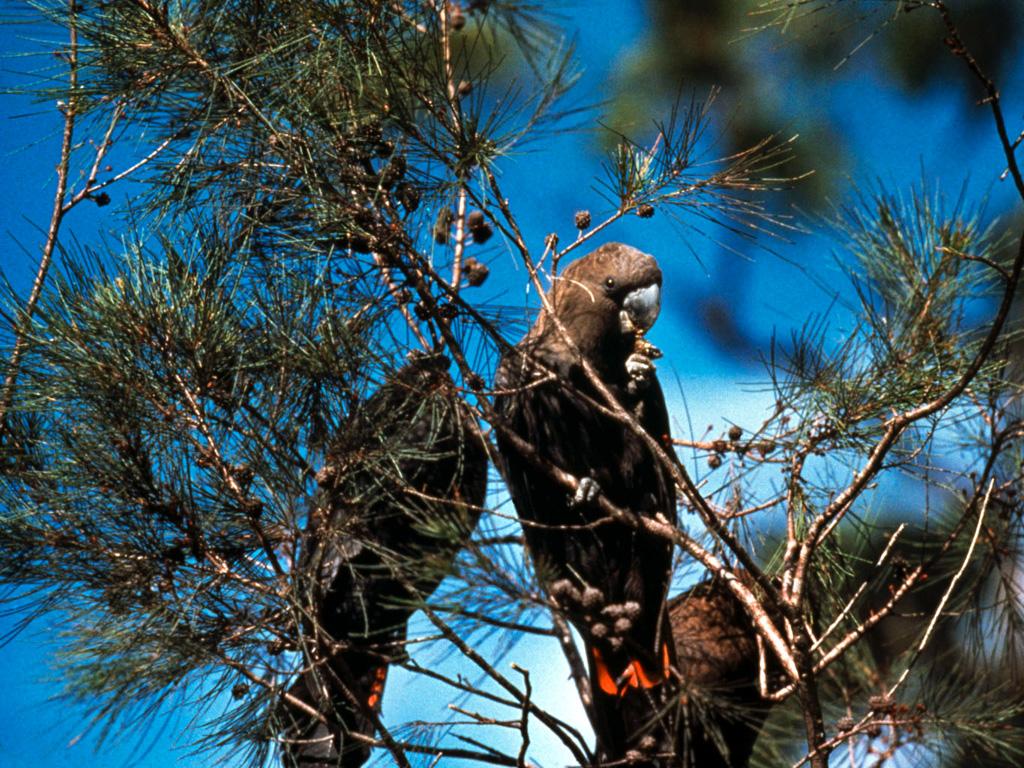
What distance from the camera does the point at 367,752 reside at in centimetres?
222

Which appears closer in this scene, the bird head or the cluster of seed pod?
the cluster of seed pod

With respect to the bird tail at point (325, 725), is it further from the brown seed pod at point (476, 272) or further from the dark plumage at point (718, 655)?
the brown seed pod at point (476, 272)

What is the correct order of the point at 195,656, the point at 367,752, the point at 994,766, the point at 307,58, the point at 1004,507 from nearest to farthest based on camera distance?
the point at 195,656 → the point at 307,58 → the point at 1004,507 → the point at 367,752 → the point at 994,766

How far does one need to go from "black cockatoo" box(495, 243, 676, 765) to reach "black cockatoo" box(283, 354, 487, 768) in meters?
0.15

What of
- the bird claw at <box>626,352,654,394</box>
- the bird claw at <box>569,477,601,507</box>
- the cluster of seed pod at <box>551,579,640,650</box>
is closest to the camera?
the cluster of seed pod at <box>551,579,640,650</box>

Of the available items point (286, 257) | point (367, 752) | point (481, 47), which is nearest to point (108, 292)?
point (286, 257)

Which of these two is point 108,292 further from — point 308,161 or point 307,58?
point 307,58

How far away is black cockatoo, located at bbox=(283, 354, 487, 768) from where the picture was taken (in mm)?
1605

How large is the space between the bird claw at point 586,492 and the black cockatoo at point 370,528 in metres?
0.21

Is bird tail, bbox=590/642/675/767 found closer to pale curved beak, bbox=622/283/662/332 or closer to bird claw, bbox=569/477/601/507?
bird claw, bbox=569/477/601/507

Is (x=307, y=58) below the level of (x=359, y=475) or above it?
above

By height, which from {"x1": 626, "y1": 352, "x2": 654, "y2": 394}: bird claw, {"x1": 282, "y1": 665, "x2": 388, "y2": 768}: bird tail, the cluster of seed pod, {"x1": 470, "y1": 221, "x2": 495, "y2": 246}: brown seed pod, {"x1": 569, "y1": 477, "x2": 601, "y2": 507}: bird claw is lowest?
the cluster of seed pod

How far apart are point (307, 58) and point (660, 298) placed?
2.96ft

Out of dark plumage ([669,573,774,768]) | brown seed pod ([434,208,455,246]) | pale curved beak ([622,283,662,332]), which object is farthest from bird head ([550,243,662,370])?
dark plumage ([669,573,774,768])
